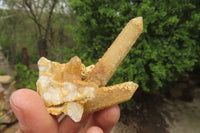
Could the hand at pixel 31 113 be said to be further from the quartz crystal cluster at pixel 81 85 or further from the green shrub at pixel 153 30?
the green shrub at pixel 153 30

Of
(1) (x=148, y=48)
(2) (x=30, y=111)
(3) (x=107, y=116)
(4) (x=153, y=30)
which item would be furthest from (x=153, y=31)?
(2) (x=30, y=111)

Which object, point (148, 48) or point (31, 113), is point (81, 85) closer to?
point (31, 113)

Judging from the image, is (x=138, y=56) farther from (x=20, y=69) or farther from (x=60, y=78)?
(x=20, y=69)

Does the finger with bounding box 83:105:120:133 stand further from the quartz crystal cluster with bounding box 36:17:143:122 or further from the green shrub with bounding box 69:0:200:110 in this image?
the green shrub with bounding box 69:0:200:110

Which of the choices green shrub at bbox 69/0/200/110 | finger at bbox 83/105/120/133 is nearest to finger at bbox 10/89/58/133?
finger at bbox 83/105/120/133

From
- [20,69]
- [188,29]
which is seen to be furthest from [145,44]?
[20,69]

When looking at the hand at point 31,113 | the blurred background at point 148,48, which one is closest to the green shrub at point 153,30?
the blurred background at point 148,48
